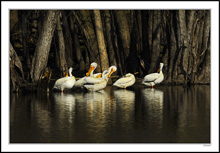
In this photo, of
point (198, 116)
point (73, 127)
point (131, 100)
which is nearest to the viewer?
point (73, 127)

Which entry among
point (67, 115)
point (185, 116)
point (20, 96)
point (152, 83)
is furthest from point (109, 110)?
point (152, 83)

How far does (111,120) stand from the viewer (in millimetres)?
11109

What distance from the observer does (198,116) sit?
1173cm

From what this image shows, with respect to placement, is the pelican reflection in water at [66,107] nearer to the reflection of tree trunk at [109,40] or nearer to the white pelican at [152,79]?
the white pelican at [152,79]

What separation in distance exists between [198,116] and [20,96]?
7.80 metres

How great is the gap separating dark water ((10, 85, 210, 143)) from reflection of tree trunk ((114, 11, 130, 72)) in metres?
10.6

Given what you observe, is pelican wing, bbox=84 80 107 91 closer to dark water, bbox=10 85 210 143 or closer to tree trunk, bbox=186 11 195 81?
dark water, bbox=10 85 210 143

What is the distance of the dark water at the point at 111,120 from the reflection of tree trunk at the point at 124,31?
34.6 feet

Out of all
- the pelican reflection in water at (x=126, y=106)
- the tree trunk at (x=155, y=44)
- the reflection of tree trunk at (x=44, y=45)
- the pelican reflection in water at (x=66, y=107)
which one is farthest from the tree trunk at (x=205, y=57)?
the pelican reflection in water at (x=66, y=107)

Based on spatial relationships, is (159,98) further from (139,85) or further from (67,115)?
(139,85)

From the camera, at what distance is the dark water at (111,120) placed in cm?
901

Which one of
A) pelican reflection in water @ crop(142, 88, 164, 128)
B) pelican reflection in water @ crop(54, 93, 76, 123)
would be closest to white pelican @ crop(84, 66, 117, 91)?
pelican reflection in water @ crop(54, 93, 76, 123)

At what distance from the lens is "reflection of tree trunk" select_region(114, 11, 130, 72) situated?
2647 cm

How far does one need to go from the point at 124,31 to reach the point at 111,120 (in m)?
16.0
